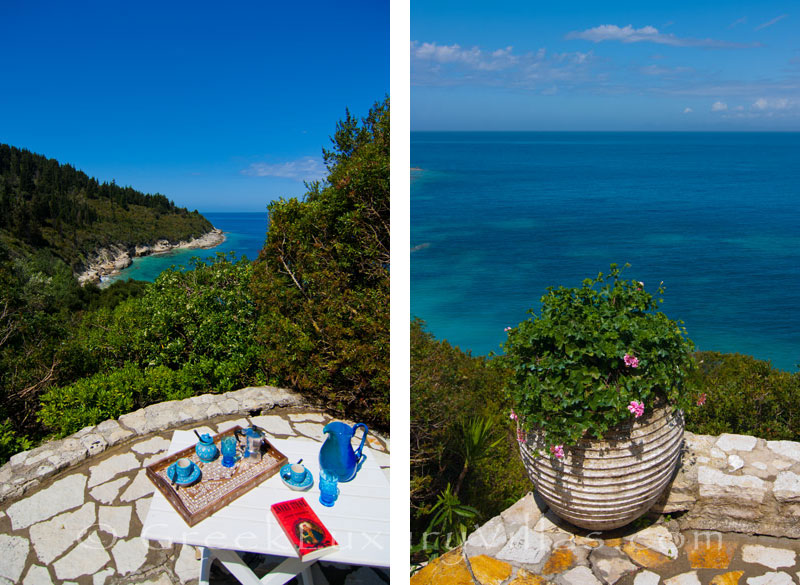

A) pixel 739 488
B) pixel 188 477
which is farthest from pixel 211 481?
pixel 739 488

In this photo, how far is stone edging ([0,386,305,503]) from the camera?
2605 millimetres

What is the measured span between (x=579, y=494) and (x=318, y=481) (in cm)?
98

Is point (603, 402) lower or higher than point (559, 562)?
higher

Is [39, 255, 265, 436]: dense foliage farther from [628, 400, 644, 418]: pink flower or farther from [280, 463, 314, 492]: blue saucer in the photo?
[628, 400, 644, 418]: pink flower

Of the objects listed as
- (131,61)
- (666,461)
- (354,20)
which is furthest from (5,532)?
(354,20)

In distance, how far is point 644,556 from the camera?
7.00 ft

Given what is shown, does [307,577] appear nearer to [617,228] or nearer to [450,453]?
[450,453]

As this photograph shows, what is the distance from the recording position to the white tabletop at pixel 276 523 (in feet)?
5.62

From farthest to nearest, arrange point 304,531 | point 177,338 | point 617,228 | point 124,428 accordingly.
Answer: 1. point 177,338
2. point 617,228
3. point 124,428
4. point 304,531

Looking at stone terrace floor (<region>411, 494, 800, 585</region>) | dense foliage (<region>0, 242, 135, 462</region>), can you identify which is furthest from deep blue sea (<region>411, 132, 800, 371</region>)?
dense foliage (<region>0, 242, 135, 462</region>)

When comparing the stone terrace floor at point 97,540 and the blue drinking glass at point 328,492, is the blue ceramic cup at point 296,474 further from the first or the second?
the stone terrace floor at point 97,540

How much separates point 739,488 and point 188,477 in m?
2.09

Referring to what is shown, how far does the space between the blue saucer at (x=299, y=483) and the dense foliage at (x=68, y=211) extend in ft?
6.29

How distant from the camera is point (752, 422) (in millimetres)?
2625
